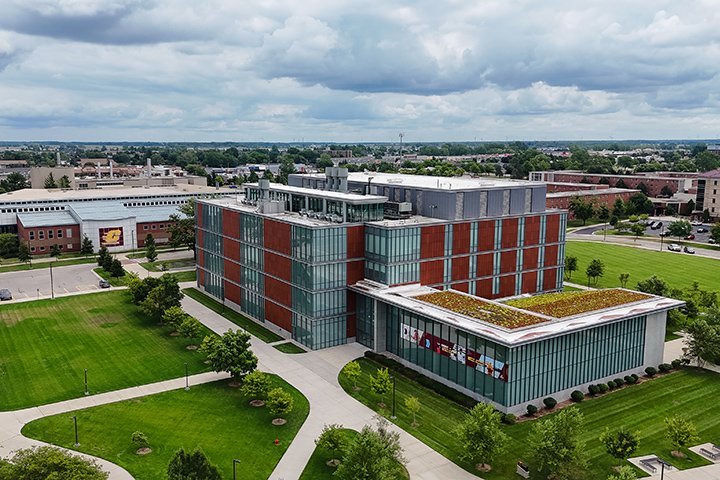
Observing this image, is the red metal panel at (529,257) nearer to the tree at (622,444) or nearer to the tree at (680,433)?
the tree at (680,433)

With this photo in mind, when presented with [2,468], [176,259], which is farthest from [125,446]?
[176,259]

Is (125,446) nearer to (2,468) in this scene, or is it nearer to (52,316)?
(2,468)

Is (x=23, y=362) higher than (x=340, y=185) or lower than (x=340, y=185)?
lower

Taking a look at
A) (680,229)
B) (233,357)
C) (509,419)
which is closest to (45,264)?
(233,357)

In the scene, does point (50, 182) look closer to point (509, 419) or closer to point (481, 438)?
point (509, 419)

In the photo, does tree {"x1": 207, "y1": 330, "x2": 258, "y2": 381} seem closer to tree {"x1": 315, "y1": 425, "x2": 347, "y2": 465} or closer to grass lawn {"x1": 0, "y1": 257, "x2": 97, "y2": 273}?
A: tree {"x1": 315, "y1": 425, "x2": 347, "y2": 465}

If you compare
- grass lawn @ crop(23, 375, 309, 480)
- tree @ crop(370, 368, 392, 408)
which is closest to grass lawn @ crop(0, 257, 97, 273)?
grass lawn @ crop(23, 375, 309, 480)
